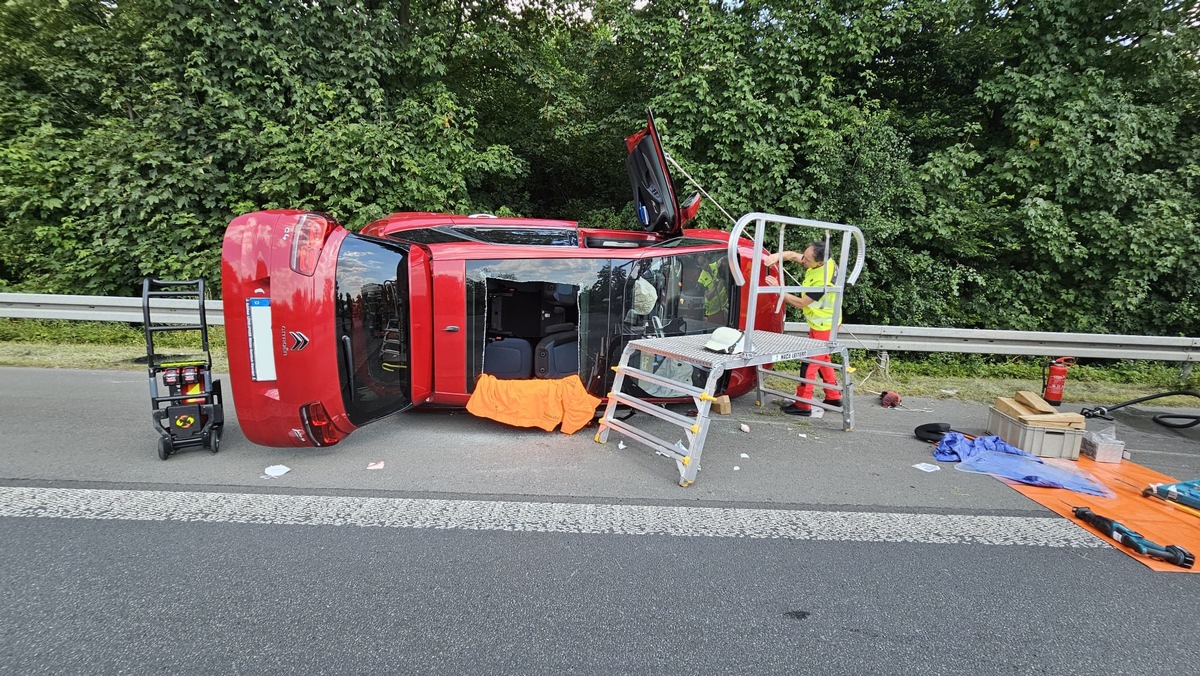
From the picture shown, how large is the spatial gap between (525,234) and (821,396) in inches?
147

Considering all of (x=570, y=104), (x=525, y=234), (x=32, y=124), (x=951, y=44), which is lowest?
(x=525, y=234)

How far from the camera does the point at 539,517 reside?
3.28 meters

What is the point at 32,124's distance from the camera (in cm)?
921

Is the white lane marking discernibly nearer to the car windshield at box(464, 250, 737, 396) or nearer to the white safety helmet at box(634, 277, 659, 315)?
the car windshield at box(464, 250, 737, 396)

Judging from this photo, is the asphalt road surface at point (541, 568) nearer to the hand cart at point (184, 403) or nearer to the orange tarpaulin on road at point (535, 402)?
the hand cart at point (184, 403)

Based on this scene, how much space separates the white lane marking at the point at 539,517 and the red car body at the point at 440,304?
0.68 meters

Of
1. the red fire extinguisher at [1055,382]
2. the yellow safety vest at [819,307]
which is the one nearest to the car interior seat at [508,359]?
the yellow safety vest at [819,307]

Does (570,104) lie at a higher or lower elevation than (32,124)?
higher

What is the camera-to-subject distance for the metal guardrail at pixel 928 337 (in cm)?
732

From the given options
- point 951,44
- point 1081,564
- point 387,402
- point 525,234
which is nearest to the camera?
point 1081,564

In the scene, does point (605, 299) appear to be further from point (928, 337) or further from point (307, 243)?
point (928, 337)

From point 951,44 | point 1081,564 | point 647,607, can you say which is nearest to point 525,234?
point 647,607

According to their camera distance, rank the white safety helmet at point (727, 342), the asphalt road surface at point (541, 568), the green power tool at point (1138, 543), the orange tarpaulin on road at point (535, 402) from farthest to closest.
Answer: the orange tarpaulin on road at point (535, 402), the white safety helmet at point (727, 342), the green power tool at point (1138, 543), the asphalt road surface at point (541, 568)

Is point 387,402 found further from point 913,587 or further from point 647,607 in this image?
point 913,587
